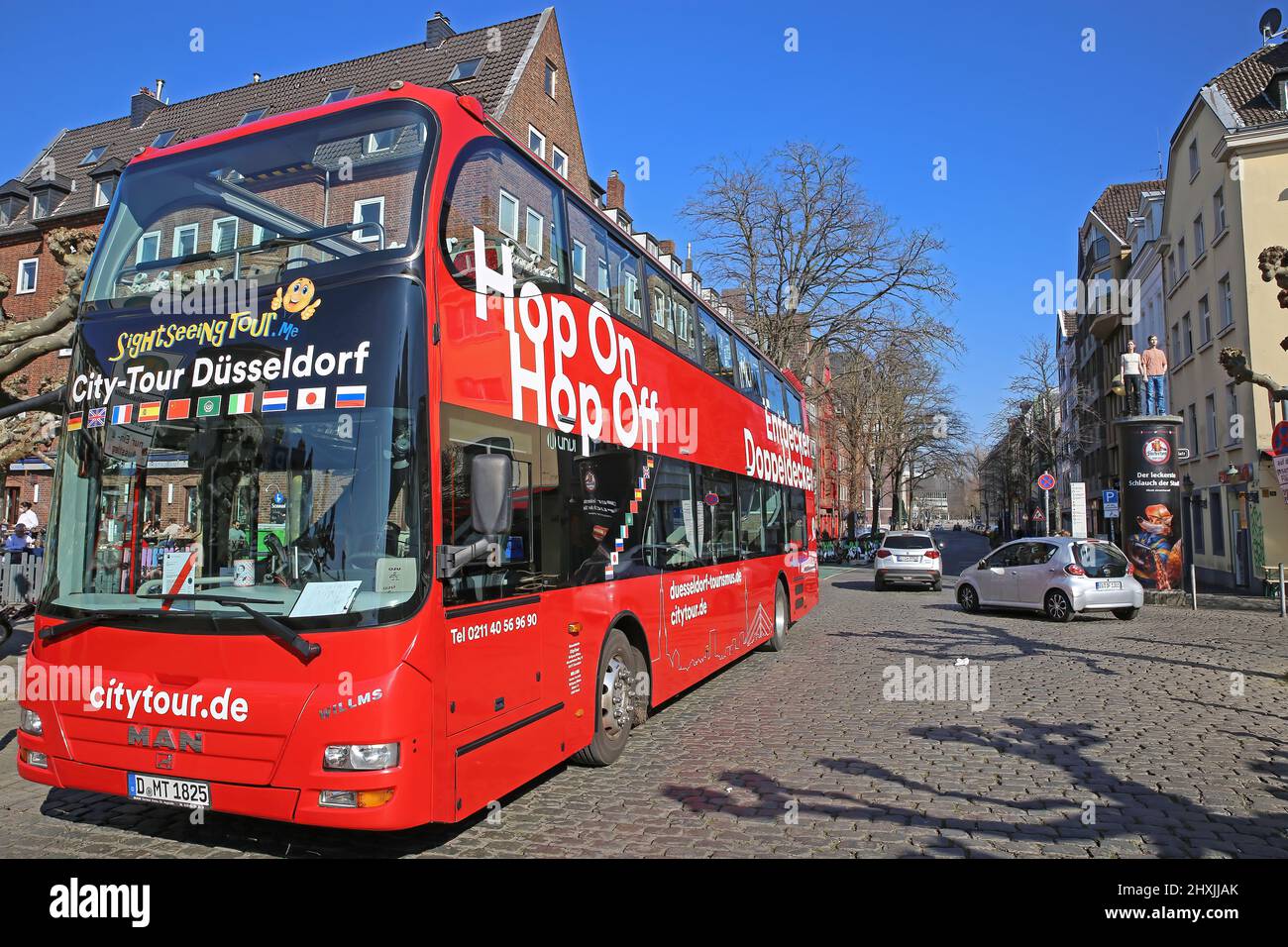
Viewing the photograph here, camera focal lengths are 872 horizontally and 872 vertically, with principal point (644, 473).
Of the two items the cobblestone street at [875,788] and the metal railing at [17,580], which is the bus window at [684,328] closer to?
the cobblestone street at [875,788]

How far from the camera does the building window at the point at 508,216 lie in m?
5.46

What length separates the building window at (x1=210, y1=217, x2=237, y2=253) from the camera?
4.93m

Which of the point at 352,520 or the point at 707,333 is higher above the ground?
the point at 707,333

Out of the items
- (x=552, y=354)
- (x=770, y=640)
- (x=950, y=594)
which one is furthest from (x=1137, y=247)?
(x=552, y=354)

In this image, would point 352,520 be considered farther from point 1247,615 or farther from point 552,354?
point 1247,615

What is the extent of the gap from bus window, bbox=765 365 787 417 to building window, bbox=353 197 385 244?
31.0 ft

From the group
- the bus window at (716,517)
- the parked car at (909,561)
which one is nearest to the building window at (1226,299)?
the parked car at (909,561)

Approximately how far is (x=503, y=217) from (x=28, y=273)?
37466mm

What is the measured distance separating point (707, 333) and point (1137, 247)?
40320mm

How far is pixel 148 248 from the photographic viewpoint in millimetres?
5215

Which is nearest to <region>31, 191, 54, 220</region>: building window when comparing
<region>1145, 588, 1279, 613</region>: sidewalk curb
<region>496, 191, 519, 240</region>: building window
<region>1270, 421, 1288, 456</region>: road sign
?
<region>496, 191, 519, 240</region>: building window

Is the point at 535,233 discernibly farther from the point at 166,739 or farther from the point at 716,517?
the point at 716,517

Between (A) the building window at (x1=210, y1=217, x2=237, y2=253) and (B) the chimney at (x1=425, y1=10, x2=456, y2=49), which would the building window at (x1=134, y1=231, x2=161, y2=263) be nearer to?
(A) the building window at (x1=210, y1=217, x2=237, y2=253)

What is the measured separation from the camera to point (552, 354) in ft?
19.6
